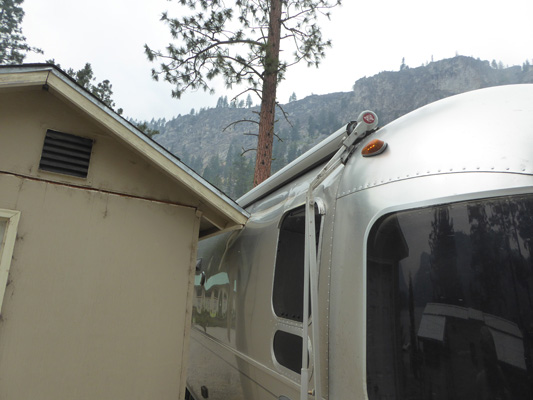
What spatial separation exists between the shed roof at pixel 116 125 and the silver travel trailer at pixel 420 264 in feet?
3.58

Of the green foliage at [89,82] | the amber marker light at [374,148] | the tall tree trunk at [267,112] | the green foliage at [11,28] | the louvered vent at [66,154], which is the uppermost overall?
the green foliage at [11,28]

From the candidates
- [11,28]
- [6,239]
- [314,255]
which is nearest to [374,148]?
[314,255]

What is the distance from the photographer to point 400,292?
1.89m

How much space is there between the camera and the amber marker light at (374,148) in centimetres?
228

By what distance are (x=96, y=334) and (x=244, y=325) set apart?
129 cm

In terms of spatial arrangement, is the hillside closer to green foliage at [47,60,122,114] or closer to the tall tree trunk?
green foliage at [47,60,122,114]

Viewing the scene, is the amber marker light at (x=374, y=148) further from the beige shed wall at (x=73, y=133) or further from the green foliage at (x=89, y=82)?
the green foliage at (x=89, y=82)

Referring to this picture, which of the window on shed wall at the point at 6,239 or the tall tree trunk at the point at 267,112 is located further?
the tall tree trunk at the point at 267,112

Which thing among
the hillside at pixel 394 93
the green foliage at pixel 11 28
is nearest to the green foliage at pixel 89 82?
the green foliage at pixel 11 28

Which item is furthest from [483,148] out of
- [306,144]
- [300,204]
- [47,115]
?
[306,144]

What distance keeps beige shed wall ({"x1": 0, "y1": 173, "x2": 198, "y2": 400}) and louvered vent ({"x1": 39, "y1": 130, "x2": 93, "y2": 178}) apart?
0.10 meters

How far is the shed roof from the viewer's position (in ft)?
10.7

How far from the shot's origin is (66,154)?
137 inches

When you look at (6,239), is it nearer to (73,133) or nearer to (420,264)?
(73,133)
